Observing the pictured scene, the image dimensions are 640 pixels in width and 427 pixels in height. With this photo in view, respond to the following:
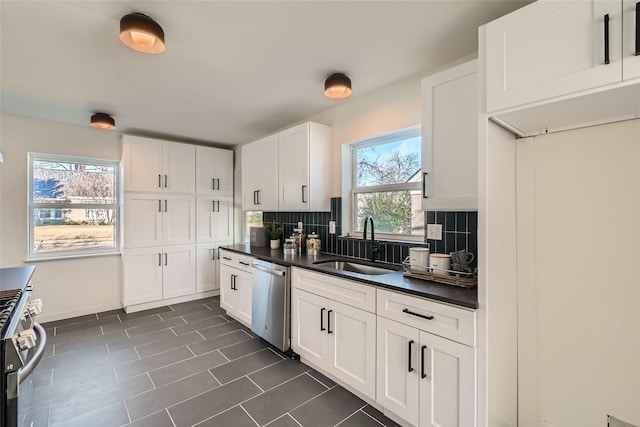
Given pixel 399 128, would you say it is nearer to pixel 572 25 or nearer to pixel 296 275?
pixel 572 25

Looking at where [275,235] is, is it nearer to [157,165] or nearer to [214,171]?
[214,171]

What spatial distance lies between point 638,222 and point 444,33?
4.60 ft

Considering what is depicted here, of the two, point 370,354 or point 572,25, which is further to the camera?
point 370,354

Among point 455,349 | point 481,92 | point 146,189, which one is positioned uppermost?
point 481,92

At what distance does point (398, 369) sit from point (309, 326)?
0.83 m

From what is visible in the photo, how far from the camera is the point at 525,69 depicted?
3.89 ft

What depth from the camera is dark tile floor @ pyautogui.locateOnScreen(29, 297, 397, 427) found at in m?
1.79

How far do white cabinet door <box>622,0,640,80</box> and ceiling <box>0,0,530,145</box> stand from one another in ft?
2.07

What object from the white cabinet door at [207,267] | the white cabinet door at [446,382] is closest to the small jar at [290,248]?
A: the white cabinet door at [446,382]

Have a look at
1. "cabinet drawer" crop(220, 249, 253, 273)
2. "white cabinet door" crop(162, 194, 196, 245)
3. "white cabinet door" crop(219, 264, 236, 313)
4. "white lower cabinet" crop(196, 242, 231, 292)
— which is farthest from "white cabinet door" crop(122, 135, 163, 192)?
"white cabinet door" crop(219, 264, 236, 313)

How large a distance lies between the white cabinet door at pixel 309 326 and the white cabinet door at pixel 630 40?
193cm

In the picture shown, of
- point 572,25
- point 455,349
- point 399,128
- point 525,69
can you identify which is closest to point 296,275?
point 455,349

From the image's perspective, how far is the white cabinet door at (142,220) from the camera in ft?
11.9

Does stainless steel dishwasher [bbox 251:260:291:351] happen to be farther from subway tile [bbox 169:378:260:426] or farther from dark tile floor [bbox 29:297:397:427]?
subway tile [bbox 169:378:260:426]
